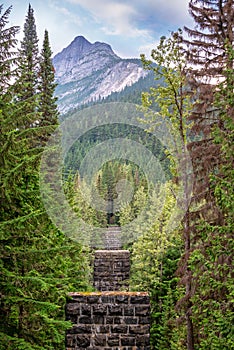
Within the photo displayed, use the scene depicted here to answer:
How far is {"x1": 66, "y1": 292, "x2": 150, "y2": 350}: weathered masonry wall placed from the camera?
6.34 metres

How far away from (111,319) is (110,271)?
939 centimetres

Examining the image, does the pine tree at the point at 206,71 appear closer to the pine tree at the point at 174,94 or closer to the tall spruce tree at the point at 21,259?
the pine tree at the point at 174,94

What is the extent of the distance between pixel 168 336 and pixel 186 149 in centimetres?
718

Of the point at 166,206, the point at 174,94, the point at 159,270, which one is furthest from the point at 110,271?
the point at 174,94

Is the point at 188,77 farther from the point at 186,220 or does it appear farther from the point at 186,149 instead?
the point at 186,220

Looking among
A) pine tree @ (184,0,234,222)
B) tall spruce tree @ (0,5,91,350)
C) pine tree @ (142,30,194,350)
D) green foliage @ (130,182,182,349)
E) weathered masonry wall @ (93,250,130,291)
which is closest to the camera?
tall spruce tree @ (0,5,91,350)

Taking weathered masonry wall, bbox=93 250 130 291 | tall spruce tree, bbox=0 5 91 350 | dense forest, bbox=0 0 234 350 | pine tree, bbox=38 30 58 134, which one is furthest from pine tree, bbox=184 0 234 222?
pine tree, bbox=38 30 58 134

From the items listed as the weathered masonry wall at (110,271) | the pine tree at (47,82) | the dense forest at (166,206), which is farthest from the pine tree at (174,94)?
the pine tree at (47,82)

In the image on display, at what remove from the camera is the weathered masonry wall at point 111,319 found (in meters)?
6.34

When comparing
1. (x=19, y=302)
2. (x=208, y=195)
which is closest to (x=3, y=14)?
(x=208, y=195)

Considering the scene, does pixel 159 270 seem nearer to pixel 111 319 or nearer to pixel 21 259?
pixel 111 319

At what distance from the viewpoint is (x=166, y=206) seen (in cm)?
1825

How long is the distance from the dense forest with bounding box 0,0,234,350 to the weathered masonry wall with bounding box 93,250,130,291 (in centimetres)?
128

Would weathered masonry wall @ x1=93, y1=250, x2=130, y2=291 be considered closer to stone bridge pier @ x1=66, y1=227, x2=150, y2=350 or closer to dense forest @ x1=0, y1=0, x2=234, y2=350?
dense forest @ x1=0, y1=0, x2=234, y2=350
